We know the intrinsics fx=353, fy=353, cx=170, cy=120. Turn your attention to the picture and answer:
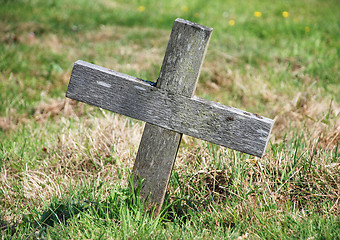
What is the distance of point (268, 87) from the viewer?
→ 4027 mm

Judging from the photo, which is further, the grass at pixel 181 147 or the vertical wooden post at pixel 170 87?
the grass at pixel 181 147

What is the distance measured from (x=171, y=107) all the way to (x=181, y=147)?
902 millimetres

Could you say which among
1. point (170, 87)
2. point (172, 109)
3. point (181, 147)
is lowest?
point (181, 147)

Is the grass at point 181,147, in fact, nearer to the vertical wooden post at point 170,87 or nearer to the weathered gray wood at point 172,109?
the vertical wooden post at point 170,87

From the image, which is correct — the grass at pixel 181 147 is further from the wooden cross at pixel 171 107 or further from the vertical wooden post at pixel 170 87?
the wooden cross at pixel 171 107

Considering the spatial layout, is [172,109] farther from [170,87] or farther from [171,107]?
[170,87]

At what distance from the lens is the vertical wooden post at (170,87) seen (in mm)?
1868

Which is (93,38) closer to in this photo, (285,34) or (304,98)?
(285,34)

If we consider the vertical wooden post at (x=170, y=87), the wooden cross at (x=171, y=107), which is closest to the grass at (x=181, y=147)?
the vertical wooden post at (x=170, y=87)

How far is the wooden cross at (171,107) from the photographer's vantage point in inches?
73.9

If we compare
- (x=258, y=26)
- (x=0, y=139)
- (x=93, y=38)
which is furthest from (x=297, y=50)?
(x=0, y=139)

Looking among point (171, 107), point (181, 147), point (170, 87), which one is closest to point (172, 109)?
point (171, 107)

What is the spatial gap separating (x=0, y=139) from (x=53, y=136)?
0.49 meters

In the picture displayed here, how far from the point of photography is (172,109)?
195 cm
